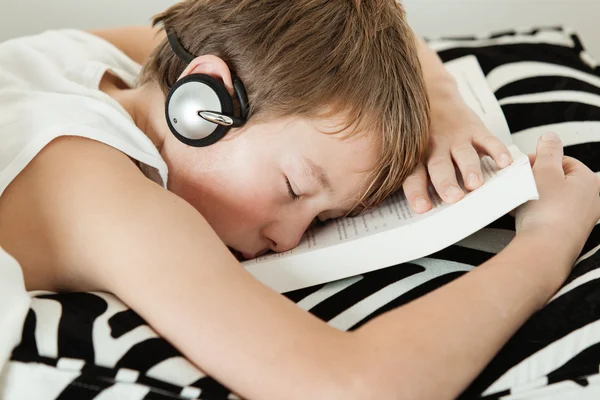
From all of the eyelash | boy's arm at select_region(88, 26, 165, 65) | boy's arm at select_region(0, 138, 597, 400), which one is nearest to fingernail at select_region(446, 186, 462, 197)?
boy's arm at select_region(0, 138, 597, 400)

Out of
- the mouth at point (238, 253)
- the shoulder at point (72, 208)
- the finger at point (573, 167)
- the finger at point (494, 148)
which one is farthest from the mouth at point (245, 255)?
the finger at point (573, 167)

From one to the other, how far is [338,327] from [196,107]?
34 cm

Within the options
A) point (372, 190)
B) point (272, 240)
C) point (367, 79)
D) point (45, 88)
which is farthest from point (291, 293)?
point (45, 88)

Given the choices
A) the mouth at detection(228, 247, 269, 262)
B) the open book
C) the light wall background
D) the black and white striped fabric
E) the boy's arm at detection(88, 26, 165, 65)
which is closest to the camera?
the black and white striped fabric

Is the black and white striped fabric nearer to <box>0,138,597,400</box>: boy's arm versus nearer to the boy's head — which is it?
<box>0,138,597,400</box>: boy's arm

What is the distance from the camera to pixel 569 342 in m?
0.78

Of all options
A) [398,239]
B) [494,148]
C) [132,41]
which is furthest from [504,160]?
[132,41]

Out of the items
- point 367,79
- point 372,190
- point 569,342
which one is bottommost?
point 569,342

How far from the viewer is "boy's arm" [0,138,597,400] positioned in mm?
696

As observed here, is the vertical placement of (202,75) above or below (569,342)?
above

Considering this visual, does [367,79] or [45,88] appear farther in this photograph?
[45,88]

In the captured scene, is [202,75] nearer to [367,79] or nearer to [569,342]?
[367,79]

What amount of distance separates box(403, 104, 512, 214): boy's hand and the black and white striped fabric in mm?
92

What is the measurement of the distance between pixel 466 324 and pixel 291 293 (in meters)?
0.27
